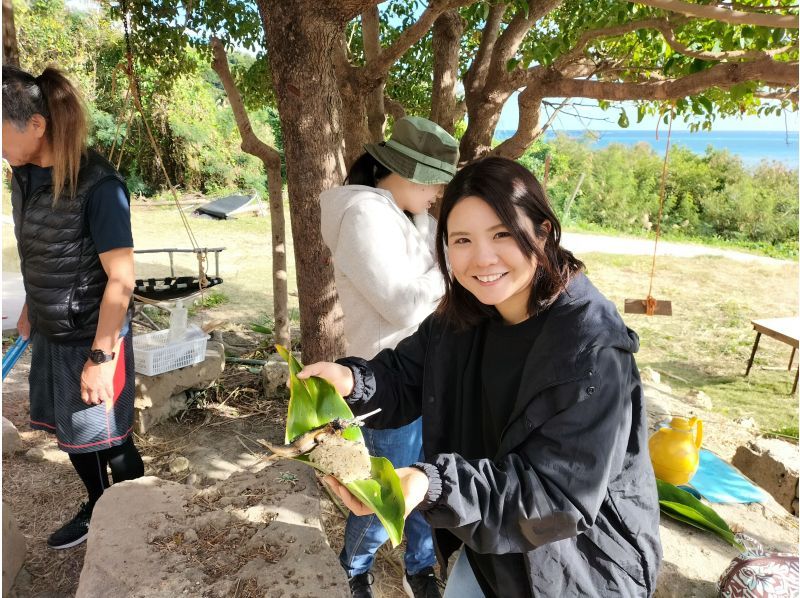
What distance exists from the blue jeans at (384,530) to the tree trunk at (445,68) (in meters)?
2.77

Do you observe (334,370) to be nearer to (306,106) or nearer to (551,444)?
(551,444)

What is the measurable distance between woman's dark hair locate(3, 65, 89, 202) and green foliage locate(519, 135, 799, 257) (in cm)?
1429

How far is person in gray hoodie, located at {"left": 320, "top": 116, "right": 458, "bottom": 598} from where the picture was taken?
1887mm

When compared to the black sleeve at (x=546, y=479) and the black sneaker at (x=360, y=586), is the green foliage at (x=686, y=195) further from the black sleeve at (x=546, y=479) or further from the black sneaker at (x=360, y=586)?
the black sleeve at (x=546, y=479)

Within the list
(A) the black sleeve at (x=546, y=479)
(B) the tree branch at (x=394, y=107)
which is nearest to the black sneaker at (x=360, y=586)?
(A) the black sleeve at (x=546, y=479)

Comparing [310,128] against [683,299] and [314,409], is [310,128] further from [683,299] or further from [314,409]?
[683,299]

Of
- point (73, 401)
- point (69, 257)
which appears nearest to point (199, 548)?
point (73, 401)

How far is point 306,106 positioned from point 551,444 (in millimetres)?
2153

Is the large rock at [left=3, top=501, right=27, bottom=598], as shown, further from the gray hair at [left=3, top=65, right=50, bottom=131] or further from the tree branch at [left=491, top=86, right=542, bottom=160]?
the tree branch at [left=491, top=86, right=542, bottom=160]

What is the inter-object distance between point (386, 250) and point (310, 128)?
1179 mm

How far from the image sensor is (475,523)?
1088 mm

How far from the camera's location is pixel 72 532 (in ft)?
8.77

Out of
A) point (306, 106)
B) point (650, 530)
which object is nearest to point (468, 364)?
point (650, 530)

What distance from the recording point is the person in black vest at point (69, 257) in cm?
202
